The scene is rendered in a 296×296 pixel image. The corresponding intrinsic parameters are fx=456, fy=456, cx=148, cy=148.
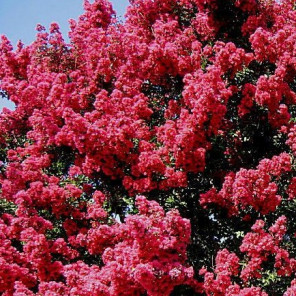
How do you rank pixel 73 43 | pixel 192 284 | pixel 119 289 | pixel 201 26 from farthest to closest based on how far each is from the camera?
pixel 73 43 < pixel 201 26 < pixel 192 284 < pixel 119 289

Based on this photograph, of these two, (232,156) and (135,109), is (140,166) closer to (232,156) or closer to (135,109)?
(135,109)

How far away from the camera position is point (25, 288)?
668 centimetres

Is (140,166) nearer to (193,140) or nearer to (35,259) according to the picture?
(193,140)

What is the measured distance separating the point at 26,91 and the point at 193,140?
393cm

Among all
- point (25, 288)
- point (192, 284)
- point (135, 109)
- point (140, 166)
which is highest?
point (135, 109)

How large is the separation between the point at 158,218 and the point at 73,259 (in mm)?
2236

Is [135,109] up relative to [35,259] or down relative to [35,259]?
up

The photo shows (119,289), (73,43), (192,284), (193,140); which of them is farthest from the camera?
(73,43)

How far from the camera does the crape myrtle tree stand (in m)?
6.47

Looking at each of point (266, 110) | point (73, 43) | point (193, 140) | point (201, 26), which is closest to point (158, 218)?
point (193, 140)

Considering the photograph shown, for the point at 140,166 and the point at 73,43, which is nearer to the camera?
the point at 140,166

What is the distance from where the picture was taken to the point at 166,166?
24.5ft

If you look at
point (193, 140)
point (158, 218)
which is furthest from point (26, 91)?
point (158, 218)

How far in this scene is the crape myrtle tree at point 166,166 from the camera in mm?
6473
